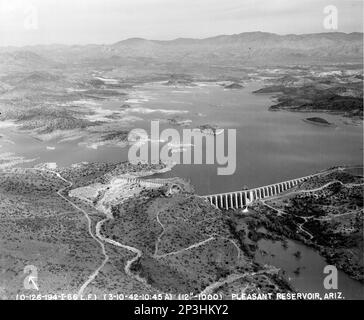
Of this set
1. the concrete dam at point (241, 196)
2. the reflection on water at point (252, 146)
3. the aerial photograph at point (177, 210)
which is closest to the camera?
the aerial photograph at point (177, 210)

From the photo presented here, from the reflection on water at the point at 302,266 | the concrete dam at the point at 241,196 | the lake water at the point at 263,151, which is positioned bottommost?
the reflection on water at the point at 302,266

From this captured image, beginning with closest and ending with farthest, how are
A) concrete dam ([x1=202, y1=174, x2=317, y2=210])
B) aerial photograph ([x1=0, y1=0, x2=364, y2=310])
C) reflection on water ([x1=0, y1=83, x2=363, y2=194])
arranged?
aerial photograph ([x1=0, y1=0, x2=364, y2=310]) < concrete dam ([x1=202, y1=174, x2=317, y2=210]) < reflection on water ([x1=0, y1=83, x2=363, y2=194])

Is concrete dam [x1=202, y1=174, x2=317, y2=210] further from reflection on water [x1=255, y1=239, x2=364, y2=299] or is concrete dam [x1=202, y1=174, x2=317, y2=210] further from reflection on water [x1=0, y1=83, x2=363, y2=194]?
reflection on water [x1=255, y1=239, x2=364, y2=299]

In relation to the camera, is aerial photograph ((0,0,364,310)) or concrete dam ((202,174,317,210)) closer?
aerial photograph ((0,0,364,310))

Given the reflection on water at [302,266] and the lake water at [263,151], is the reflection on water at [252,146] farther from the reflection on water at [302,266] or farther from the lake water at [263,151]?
the reflection on water at [302,266]

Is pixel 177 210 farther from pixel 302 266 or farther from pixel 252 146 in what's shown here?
pixel 252 146

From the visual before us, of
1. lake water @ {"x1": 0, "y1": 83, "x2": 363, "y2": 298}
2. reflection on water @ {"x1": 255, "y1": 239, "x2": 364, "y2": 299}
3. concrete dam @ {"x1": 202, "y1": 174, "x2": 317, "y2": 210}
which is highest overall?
lake water @ {"x1": 0, "y1": 83, "x2": 363, "y2": 298}

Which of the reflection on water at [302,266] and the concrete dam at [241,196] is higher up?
the concrete dam at [241,196]

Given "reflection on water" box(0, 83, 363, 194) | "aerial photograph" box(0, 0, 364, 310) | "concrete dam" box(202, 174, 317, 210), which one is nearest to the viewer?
"aerial photograph" box(0, 0, 364, 310)

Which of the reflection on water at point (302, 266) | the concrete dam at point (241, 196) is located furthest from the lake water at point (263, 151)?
the concrete dam at point (241, 196)

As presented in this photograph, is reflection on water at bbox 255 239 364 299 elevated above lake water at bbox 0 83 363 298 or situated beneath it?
situated beneath

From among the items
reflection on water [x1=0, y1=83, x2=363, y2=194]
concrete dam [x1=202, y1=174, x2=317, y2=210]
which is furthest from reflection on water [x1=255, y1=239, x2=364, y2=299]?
reflection on water [x1=0, y1=83, x2=363, y2=194]
